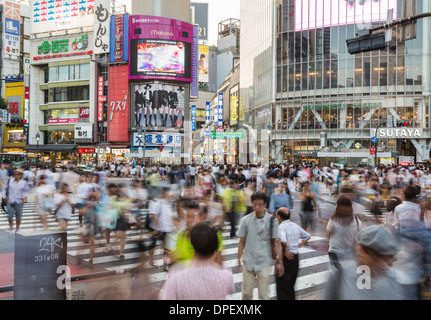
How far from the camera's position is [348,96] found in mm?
53062

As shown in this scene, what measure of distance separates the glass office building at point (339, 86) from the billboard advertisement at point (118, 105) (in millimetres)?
21589

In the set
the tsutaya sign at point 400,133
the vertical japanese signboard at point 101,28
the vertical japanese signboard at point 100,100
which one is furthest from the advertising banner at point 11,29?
the tsutaya sign at point 400,133

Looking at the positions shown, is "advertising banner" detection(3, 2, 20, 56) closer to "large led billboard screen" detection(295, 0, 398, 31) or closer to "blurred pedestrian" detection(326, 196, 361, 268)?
"large led billboard screen" detection(295, 0, 398, 31)

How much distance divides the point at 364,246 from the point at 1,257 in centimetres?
901

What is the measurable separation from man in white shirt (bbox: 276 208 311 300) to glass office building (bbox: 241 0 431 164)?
42.7 m

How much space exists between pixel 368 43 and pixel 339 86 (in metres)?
44.5

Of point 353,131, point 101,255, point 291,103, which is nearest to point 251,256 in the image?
point 101,255

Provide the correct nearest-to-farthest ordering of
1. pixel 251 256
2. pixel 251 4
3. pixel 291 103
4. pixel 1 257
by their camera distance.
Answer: pixel 251 256 < pixel 1 257 < pixel 291 103 < pixel 251 4

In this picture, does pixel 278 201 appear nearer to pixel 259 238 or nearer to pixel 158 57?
pixel 259 238

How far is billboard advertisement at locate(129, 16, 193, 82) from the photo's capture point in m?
59.4

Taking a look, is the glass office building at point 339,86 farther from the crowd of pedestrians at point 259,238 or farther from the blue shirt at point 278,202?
the crowd of pedestrians at point 259,238

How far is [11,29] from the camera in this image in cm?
6844

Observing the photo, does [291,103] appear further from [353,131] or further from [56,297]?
[56,297]

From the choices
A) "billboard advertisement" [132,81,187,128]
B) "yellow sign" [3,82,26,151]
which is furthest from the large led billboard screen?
"yellow sign" [3,82,26,151]
